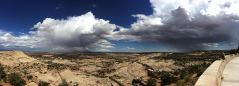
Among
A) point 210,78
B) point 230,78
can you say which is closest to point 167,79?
point 230,78

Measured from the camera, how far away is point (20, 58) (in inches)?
4624

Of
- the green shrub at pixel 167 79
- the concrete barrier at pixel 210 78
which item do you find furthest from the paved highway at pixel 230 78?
the green shrub at pixel 167 79

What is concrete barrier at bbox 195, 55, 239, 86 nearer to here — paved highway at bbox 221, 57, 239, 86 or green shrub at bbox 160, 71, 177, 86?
paved highway at bbox 221, 57, 239, 86

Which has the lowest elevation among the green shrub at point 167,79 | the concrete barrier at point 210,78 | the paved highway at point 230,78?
the green shrub at point 167,79

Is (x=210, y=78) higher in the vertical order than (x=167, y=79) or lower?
higher

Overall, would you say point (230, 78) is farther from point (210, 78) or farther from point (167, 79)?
point (167, 79)

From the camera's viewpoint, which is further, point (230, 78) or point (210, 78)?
point (230, 78)

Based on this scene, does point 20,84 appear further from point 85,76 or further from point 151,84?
point 85,76

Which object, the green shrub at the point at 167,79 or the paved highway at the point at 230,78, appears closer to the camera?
the paved highway at the point at 230,78

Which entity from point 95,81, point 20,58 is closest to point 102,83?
point 95,81

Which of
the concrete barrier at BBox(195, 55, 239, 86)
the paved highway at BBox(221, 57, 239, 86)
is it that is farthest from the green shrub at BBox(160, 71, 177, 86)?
the concrete barrier at BBox(195, 55, 239, 86)

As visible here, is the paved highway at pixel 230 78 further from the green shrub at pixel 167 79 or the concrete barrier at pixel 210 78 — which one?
the green shrub at pixel 167 79

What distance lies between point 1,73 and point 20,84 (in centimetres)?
812

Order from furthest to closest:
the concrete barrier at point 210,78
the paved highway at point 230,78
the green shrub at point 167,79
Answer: the green shrub at point 167,79 → the paved highway at point 230,78 → the concrete barrier at point 210,78
